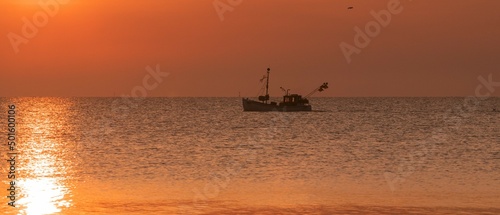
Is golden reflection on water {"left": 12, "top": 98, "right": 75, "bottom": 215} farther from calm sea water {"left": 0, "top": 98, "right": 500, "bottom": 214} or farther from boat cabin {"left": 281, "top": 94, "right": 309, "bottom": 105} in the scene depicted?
boat cabin {"left": 281, "top": 94, "right": 309, "bottom": 105}

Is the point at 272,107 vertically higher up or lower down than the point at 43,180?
higher up

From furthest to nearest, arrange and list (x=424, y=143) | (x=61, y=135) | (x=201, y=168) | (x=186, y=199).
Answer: (x=61, y=135) → (x=424, y=143) → (x=201, y=168) → (x=186, y=199)

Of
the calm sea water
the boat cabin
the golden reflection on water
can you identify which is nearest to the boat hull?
the boat cabin

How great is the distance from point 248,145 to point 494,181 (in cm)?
2924

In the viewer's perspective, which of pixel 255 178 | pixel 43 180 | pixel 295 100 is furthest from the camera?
pixel 295 100

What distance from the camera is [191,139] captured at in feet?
249

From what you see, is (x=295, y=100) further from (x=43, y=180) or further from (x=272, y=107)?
(x=43, y=180)

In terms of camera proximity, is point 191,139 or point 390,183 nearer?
point 390,183

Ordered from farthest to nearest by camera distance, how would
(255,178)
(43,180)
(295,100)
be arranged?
(295,100) → (255,178) → (43,180)

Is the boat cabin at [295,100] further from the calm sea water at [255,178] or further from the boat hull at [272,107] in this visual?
the calm sea water at [255,178]

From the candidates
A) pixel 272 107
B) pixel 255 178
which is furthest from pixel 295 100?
pixel 255 178

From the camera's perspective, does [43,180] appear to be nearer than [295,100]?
Yes

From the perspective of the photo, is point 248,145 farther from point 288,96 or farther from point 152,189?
point 288,96

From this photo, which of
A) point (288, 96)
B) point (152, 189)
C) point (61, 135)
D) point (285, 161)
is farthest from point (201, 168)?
point (288, 96)
